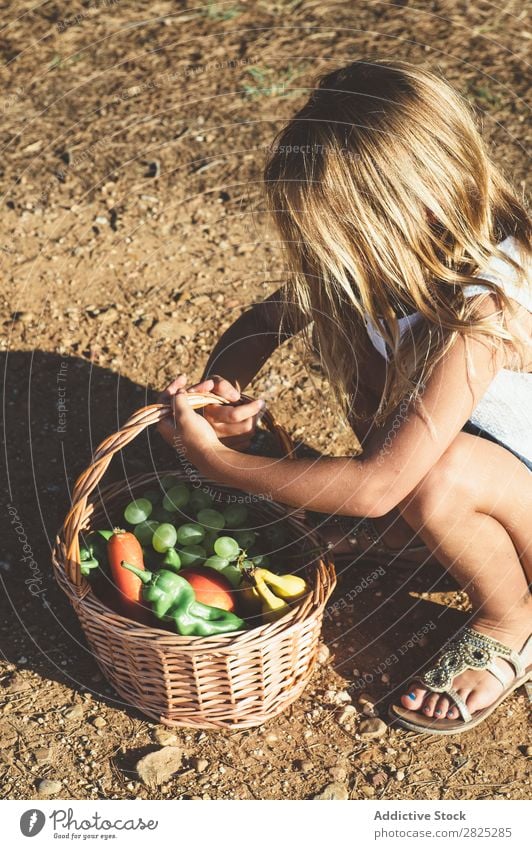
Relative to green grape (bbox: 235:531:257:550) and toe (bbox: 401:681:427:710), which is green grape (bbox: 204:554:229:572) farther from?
toe (bbox: 401:681:427:710)

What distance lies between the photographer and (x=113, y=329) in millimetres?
3037

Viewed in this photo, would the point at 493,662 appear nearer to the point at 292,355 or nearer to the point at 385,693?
the point at 385,693

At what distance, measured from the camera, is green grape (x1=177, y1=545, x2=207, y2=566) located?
2.13m

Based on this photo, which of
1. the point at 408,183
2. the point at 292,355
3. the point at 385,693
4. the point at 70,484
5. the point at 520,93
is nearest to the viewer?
the point at 408,183

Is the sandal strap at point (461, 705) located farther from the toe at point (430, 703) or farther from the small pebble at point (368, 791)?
the small pebble at point (368, 791)

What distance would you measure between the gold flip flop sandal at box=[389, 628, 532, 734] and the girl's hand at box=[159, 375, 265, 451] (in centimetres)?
72

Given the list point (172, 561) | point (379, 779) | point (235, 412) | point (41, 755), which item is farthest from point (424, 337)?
point (41, 755)

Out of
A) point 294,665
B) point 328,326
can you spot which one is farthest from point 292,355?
point 294,665

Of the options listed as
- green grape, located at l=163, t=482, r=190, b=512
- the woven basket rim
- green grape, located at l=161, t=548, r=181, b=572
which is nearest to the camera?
the woven basket rim

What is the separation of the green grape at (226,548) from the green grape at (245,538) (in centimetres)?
8

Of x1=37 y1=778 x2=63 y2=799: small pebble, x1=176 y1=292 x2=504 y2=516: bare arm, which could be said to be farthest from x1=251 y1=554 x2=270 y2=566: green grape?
x1=37 y1=778 x2=63 y2=799: small pebble

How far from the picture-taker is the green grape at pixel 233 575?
6.81 feet

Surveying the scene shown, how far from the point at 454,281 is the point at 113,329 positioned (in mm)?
1474

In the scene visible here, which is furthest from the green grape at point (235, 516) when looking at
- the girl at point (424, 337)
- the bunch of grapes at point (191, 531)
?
the girl at point (424, 337)
